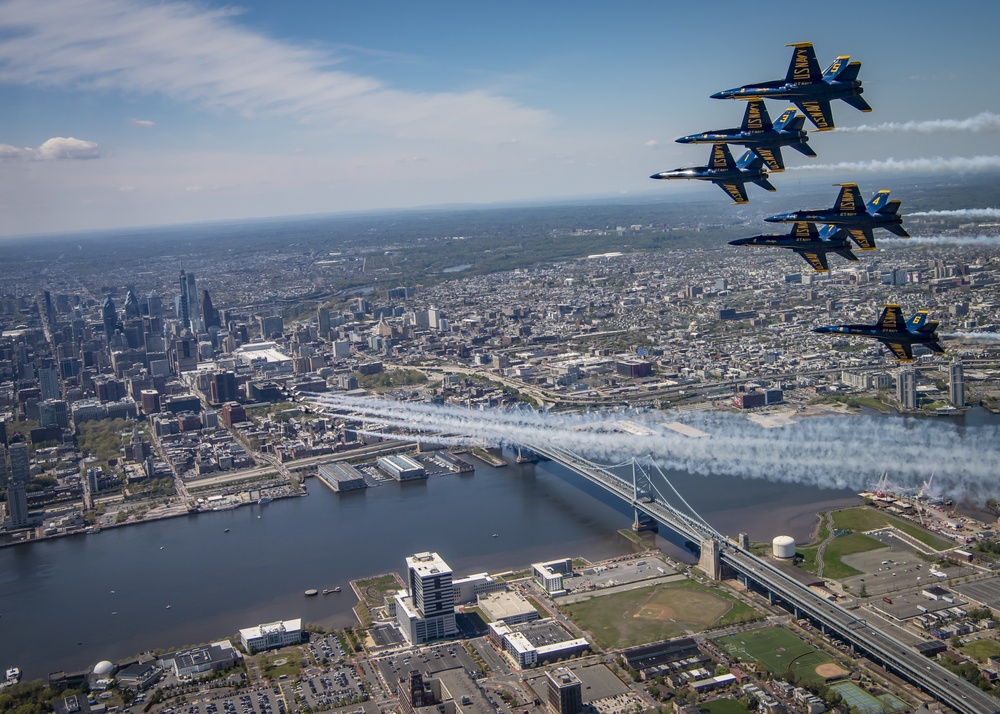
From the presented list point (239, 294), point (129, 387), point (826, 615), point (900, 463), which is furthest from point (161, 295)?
point (826, 615)

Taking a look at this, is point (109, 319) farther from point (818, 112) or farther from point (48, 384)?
point (818, 112)

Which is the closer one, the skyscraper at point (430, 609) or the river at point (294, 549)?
the skyscraper at point (430, 609)

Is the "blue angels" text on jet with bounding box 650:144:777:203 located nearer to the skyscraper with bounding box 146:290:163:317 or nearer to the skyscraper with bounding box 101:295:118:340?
the skyscraper with bounding box 101:295:118:340

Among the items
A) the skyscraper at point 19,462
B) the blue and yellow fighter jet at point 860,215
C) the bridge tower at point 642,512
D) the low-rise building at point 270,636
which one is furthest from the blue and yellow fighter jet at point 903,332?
the skyscraper at point 19,462

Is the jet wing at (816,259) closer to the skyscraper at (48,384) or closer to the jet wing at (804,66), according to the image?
the jet wing at (804,66)

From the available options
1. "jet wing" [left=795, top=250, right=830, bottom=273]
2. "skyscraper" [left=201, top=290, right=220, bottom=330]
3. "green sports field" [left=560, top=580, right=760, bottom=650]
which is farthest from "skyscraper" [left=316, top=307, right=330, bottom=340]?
"jet wing" [left=795, top=250, right=830, bottom=273]
